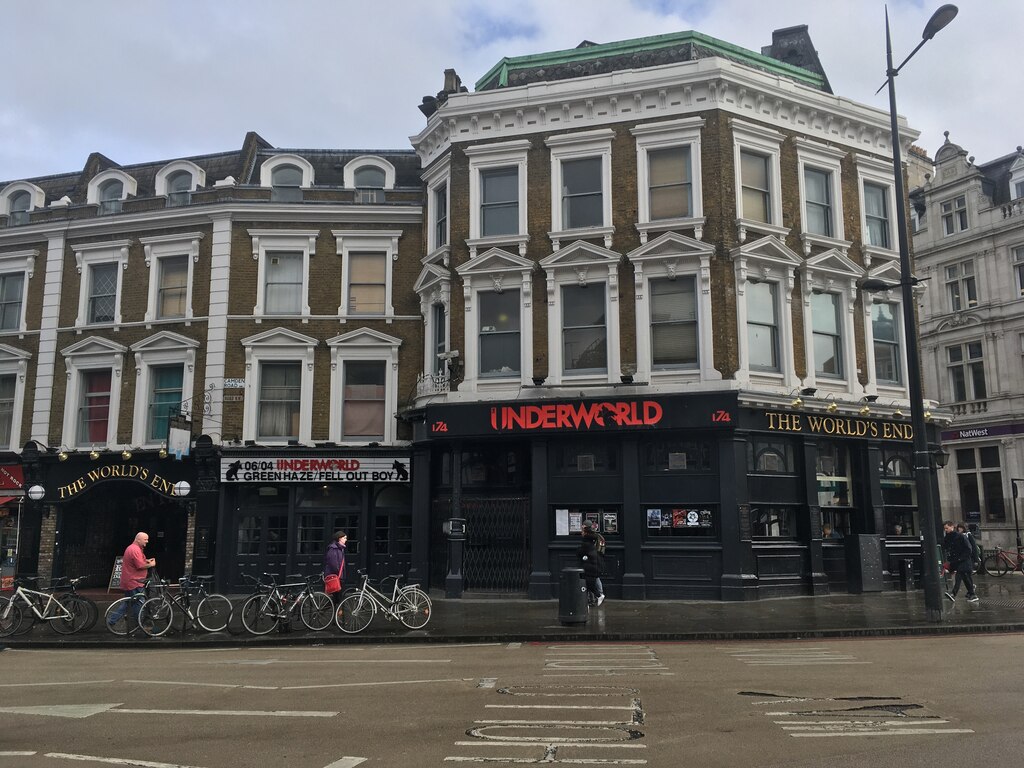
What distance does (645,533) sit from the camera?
1894 cm

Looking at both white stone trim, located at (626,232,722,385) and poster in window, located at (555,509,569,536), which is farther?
poster in window, located at (555,509,569,536)

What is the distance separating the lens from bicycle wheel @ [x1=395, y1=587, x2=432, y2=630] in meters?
14.8

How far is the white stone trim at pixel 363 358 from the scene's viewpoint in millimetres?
22766

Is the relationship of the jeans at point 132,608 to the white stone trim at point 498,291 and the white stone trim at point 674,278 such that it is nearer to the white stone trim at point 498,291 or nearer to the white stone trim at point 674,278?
the white stone trim at point 498,291

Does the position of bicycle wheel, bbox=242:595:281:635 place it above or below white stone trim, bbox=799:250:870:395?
below

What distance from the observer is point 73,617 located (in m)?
15.2

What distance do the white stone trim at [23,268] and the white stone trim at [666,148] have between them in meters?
18.1

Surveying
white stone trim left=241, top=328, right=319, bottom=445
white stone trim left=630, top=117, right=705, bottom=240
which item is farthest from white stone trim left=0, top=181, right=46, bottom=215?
white stone trim left=630, top=117, right=705, bottom=240

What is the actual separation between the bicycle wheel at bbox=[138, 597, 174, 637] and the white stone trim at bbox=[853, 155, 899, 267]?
58.4 ft

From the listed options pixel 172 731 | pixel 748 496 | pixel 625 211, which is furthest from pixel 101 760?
pixel 625 211

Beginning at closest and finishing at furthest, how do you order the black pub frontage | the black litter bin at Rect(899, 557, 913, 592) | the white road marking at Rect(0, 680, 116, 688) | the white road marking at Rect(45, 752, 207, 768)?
the white road marking at Rect(45, 752, 207, 768) < the white road marking at Rect(0, 680, 116, 688) < the black pub frontage < the black litter bin at Rect(899, 557, 913, 592)

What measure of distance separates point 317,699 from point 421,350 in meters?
14.8

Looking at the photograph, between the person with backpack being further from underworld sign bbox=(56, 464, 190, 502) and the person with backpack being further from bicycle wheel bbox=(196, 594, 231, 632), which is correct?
underworld sign bbox=(56, 464, 190, 502)

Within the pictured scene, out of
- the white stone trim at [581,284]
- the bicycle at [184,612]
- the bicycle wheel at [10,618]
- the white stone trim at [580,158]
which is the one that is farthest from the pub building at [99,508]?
the white stone trim at [580,158]
